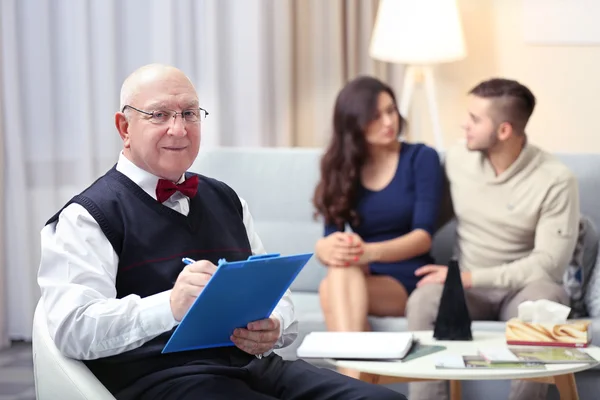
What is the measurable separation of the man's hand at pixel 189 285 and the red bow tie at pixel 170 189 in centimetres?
25

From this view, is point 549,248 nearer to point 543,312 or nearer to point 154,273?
point 543,312

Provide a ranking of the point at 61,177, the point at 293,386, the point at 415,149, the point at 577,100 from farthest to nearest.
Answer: the point at 577,100
the point at 61,177
the point at 415,149
the point at 293,386

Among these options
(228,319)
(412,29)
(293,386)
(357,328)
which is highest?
(412,29)

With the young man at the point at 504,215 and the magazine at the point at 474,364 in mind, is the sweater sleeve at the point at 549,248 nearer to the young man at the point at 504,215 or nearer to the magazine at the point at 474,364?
the young man at the point at 504,215

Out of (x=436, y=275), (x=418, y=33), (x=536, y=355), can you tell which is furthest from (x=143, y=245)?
(x=418, y=33)

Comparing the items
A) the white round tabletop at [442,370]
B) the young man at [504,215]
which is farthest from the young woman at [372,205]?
the white round tabletop at [442,370]

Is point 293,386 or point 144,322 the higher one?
point 144,322

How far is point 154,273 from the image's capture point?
1.95 meters

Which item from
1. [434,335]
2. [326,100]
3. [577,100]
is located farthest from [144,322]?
[577,100]

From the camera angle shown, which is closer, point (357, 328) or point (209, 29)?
point (357, 328)

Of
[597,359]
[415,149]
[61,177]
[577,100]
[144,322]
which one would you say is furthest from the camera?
[577,100]

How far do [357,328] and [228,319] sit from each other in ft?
4.59

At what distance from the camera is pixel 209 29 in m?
4.60

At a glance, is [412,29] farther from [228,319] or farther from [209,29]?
[228,319]
